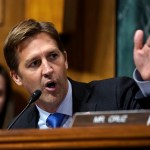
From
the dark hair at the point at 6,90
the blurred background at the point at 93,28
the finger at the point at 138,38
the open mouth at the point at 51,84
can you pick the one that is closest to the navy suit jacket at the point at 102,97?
the open mouth at the point at 51,84

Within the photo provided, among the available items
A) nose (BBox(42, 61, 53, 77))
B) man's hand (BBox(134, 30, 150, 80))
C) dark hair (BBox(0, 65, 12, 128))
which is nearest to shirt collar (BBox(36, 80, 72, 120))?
nose (BBox(42, 61, 53, 77))

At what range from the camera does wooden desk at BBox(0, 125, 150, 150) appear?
2.95 feet

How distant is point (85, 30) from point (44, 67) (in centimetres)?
128

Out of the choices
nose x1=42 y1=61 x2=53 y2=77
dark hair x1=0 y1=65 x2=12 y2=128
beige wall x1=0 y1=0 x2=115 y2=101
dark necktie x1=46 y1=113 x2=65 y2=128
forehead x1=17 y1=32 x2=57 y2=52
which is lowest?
dark hair x1=0 y1=65 x2=12 y2=128

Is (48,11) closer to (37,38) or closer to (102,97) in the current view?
(37,38)

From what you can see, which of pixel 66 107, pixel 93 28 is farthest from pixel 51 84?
pixel 93 28

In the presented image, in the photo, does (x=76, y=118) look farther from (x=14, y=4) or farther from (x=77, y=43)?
(x=14, y=4)

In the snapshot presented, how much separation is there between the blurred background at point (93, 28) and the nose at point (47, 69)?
40.9 inches

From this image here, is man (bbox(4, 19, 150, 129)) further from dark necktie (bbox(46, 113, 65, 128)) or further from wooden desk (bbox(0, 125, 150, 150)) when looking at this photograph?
wooden desk (bbox(0, 125, 150, 150))

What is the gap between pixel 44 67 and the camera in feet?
5.87

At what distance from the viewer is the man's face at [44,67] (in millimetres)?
1768

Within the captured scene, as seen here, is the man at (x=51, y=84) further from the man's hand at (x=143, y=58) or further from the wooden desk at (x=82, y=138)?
the wooden desk at (x=82, y=138)

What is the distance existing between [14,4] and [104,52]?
0.72 m

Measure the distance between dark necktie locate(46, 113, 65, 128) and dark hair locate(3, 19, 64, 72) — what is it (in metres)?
0.29
